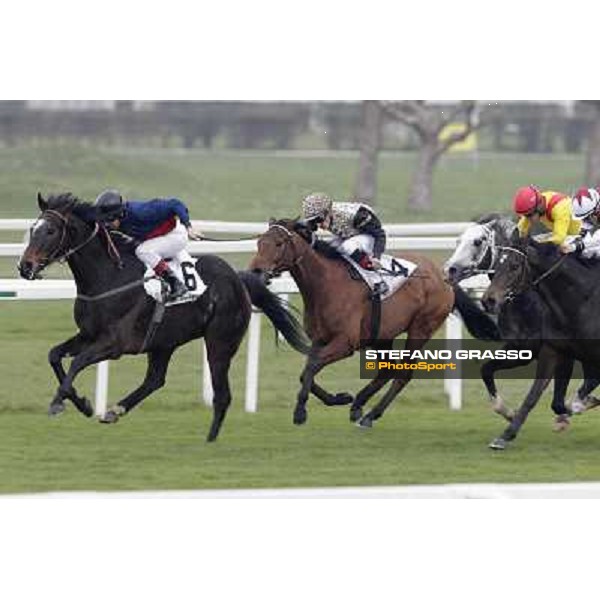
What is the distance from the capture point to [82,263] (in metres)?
10.4

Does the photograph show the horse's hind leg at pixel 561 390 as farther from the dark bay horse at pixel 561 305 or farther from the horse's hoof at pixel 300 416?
the horse's hoof at pixel 300 416

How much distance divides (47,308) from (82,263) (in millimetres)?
5572

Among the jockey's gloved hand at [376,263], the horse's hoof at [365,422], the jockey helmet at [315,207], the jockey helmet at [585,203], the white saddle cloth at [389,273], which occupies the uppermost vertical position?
the jockey helmet at [585,203]

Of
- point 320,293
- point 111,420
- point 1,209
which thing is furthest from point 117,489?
point 1,209

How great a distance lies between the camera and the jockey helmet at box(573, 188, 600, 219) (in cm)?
1069

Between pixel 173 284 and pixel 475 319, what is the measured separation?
6.89 ft

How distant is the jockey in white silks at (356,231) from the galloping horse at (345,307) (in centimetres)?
10

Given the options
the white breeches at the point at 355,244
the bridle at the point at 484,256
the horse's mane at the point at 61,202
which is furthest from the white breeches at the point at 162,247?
the bridle at the point at 484,256

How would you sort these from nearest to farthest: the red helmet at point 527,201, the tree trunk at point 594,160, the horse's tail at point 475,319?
the red helmet at point 527,201 < the horse's tail at point 475,319 < the tree trunk at point 594,160

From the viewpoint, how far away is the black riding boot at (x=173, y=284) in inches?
413

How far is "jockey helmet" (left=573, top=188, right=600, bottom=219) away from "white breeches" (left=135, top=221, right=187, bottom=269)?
2.26 metres

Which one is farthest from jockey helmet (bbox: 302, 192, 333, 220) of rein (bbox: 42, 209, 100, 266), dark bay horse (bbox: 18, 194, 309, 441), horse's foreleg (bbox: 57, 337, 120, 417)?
horse's foreleg (bbox: 57, 337, 120, 417)

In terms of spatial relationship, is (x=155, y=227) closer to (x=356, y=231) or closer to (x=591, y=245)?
(x=356, y=231)

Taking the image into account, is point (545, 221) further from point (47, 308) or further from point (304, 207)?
point (47, 308)
